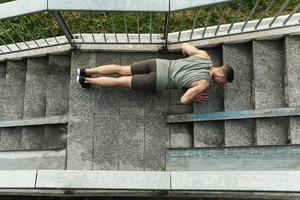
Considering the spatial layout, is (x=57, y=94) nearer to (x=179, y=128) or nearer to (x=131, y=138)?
(x=131, y=138)

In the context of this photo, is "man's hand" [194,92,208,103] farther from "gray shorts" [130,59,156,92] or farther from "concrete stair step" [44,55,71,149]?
"concrete stair step" [44,55,71,149]

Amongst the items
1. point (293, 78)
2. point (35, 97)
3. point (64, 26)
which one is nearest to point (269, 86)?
point (293, 78)

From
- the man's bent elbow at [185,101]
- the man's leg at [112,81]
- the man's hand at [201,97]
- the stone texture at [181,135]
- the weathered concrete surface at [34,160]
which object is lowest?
the weathered concrete surface at [34,160]

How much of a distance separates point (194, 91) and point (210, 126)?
580 millimetres

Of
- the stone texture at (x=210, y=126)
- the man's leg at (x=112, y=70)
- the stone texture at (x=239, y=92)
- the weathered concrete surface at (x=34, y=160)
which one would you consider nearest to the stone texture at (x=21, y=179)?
the weathered concrete surface at (x=34, y=160)

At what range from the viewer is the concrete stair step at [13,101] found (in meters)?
6.30

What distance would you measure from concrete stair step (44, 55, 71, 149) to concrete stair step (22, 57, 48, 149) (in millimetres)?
182

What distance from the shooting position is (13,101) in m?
6.44

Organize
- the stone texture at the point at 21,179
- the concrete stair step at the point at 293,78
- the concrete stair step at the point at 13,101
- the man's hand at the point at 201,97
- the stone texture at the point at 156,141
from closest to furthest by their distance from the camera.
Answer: the stone texture at the point at 21,179 → the concrete stair step at the point at 293,78 → the man's hand at the point at 201,97 → the stone texture at the point at 156,141 → the concrete stair step at the point at 13,101

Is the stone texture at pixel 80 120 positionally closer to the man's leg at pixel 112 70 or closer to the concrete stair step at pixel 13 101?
the man's leg at pixel 112 70

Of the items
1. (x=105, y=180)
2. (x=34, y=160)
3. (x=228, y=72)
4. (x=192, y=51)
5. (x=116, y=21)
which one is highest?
(x=116, y=21)

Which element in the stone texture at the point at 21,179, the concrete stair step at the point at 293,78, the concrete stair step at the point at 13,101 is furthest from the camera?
the concrete stair step at the point at 13,101

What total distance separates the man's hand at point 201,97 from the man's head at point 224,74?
30 centimetres

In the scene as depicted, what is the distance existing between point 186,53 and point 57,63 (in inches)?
74.9
